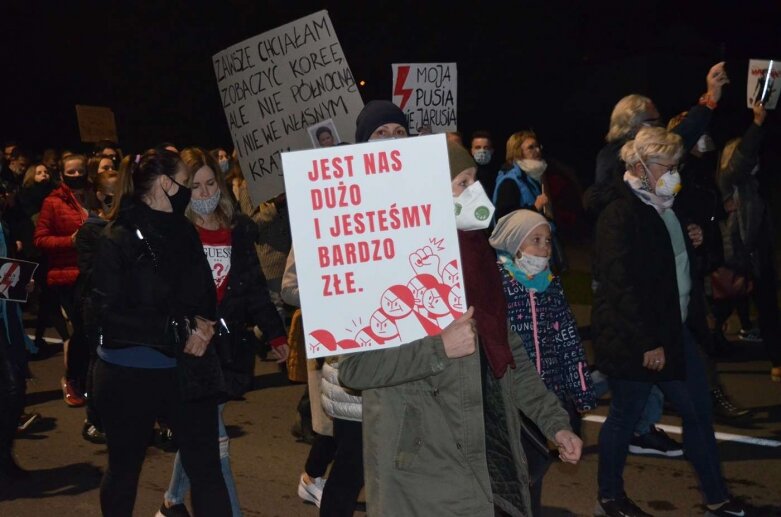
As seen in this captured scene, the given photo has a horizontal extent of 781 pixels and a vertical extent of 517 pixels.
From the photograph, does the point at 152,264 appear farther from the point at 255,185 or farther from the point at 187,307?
the point at 255,185

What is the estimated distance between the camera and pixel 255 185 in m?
6.28

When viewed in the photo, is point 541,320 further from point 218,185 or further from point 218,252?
point 218,185

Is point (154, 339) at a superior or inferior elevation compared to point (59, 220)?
inferior

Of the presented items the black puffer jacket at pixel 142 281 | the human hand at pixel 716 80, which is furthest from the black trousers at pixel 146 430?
the human hand at pixel 716 80

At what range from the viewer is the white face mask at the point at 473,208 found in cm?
311

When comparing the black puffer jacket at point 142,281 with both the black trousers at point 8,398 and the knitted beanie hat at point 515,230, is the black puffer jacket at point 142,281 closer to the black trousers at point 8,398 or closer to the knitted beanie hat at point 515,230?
the knitted beanie hat at point 515,230

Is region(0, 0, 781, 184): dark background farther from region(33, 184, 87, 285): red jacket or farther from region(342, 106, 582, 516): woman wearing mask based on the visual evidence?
region(342, 106, 582, 516): woman wearing mask

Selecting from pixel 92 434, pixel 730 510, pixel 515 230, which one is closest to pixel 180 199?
pixel 515 230

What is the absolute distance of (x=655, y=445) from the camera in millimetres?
6430

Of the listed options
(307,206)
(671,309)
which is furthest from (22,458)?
(307,206)

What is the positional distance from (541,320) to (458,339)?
4.45 feet

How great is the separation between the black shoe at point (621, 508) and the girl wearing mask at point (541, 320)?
44.4 inches

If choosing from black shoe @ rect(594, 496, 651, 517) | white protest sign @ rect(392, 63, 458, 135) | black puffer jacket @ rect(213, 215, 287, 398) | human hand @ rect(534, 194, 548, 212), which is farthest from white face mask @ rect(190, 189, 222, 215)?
human hand @ rect(534, 194, 548, 212)

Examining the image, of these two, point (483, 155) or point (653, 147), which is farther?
point (483, 155)
